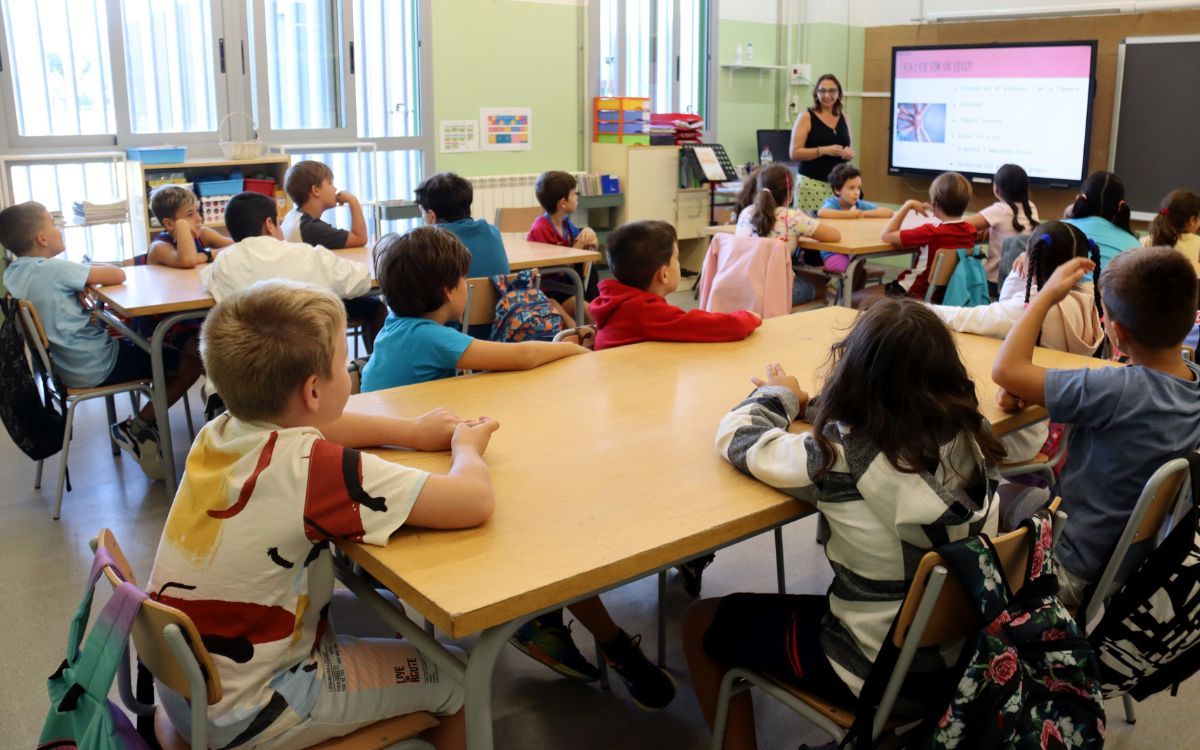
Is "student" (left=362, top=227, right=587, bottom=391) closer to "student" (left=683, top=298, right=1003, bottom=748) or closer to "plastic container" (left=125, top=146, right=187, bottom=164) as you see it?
"student" (left=683, top=298, right=1003, bottom=748)

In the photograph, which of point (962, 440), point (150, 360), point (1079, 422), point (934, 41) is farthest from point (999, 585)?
point (934, 41)

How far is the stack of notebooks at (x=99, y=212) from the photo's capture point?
5.07 m

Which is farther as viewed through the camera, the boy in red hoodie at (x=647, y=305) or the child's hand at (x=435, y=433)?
the boy in red hoodie at (x=647, y=305)

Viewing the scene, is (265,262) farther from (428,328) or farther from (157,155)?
(157,155)

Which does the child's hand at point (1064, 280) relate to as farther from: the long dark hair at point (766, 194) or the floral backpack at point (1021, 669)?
the long dark hair at point (766, 194)

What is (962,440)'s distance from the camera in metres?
1.52

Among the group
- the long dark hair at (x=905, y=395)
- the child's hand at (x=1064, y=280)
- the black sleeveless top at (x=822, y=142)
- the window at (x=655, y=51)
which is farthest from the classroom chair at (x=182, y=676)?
the window at (x=655, y=51)

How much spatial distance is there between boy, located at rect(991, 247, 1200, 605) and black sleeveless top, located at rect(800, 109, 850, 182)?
503 centimetres

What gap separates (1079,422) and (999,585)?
0.70 metres

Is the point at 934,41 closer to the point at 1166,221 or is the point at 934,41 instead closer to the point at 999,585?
the point at 1166,221

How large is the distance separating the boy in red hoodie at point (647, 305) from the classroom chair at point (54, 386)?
1.81 meters

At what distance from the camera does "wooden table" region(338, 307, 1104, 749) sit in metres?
1.29

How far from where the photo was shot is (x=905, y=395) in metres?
1.50

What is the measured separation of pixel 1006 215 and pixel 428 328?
3727 millimetres
